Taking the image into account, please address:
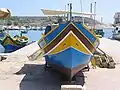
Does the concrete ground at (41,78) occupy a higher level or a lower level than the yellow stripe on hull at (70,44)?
lower

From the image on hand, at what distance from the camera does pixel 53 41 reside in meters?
11.2

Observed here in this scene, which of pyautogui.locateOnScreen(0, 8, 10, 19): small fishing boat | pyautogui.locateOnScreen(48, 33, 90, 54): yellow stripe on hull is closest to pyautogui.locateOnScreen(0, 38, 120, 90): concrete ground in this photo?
pyautogui.locateOnScreen(48, 33, 90, 54): yellow stripe on hull

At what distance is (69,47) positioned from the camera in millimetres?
10172

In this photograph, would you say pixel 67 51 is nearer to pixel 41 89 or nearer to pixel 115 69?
pixel 41 89

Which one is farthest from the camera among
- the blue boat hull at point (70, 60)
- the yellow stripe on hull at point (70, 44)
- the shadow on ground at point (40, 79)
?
the shadow on ground at point (40, 79)

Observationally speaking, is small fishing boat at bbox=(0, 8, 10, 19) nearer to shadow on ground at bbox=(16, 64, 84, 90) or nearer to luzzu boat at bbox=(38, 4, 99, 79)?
shadow on ground at bbox=(16, 64, 84, 90)

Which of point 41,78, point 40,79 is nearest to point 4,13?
point 41,78

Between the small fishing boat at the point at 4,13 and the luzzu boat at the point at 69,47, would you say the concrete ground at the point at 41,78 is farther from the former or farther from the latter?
the small fishing boat at the point at 4,13

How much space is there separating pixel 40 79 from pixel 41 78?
22 centimetres

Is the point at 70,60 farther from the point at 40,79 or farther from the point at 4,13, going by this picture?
the point at 4,13

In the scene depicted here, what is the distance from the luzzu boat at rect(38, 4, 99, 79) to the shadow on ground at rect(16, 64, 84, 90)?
2.12 feet

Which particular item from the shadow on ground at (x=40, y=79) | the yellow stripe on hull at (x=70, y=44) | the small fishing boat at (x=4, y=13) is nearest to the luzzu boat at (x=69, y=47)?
the yellow stripe on hull at (x=70, y=44)

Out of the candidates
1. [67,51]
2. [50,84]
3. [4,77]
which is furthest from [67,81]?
[4,77]

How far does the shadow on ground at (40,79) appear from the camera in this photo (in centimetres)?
1065
